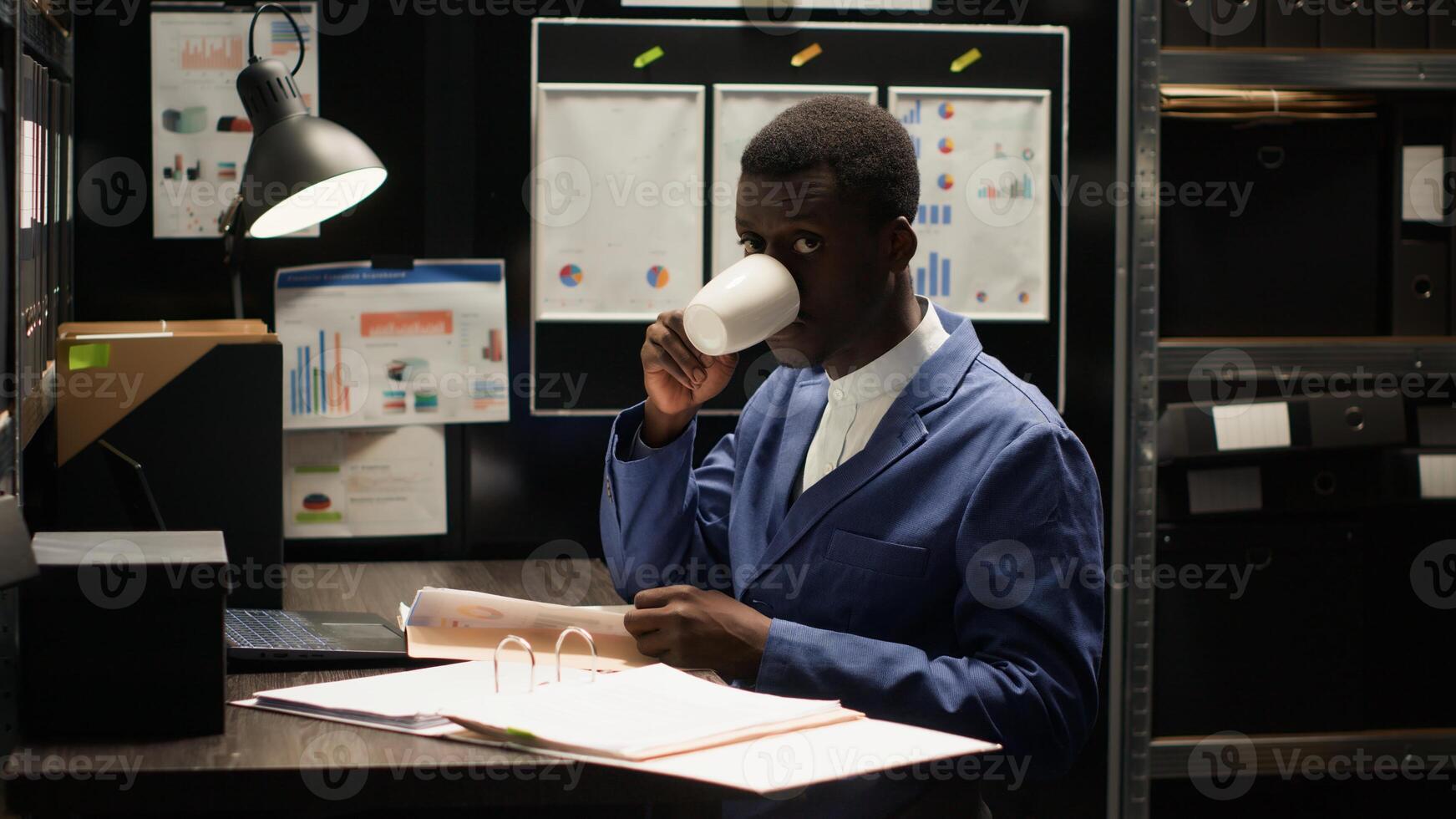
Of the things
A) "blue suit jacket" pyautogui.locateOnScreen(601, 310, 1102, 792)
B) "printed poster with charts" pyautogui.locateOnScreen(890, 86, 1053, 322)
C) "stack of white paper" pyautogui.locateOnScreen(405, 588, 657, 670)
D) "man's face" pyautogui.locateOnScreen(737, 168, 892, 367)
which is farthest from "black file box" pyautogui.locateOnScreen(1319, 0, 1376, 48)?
"stack of white paper" pyautogui.locateOnScreen(405, 588, 657, 670)

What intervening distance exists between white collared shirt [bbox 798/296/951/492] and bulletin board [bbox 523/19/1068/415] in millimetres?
572

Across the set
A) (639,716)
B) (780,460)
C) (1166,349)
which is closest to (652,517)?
(780,460)

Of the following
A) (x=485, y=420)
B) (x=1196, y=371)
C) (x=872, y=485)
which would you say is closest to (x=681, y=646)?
(x=872, y=485)

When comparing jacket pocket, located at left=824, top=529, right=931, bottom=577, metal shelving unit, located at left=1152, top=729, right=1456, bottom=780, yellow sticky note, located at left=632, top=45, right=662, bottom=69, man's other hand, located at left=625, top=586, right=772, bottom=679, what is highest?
yellow sticky note, located at left=632, top=45, right=662, bottom=69

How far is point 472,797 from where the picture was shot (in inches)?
37.8

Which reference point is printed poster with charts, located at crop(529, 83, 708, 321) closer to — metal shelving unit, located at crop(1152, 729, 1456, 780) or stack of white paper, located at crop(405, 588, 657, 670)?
stack of white paper, located at crop(405, 588, 657, 670)

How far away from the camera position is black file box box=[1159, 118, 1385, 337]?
196 centimetres

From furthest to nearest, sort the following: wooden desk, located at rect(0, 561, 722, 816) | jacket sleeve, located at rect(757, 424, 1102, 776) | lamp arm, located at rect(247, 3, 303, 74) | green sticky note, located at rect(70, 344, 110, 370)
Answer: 1. lamp arm, located at rect(247, 3, 303, 74)
2. green sticky note, located at rect(70, 344, 110, 370)
3. jacket sleeve, located at rect(757, 424, 1102, 776)
4. wooden desk, located at rect(0, 561, 722, 816)

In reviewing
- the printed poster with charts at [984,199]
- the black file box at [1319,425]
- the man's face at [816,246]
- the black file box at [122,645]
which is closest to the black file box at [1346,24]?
the printed poster with charts at [984,199]

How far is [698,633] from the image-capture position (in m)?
1.21

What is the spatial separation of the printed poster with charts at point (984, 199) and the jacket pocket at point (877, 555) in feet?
2.71

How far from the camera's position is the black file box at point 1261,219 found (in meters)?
1.96

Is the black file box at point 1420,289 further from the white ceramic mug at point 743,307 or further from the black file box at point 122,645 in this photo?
the black file box at point 122,645

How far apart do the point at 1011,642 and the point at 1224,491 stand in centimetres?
83
